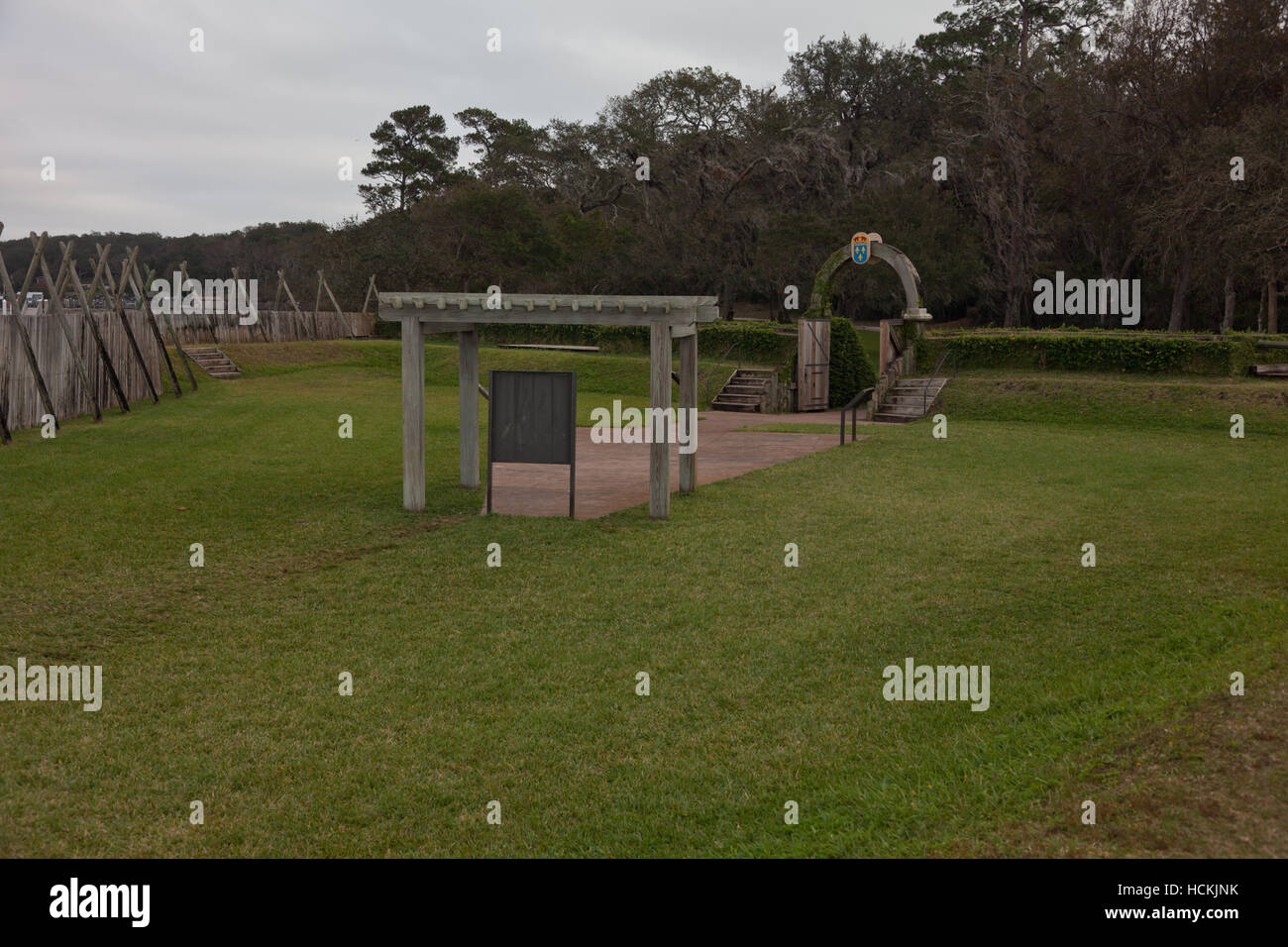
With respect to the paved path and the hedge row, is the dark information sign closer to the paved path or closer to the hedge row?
the paved path

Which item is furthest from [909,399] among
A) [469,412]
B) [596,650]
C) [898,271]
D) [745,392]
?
[596,650]

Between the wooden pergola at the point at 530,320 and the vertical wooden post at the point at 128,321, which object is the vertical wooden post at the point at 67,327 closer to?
the vertical wooden post at the point at 128,321

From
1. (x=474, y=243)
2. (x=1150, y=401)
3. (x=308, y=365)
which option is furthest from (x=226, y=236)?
(x=1150, y=401)

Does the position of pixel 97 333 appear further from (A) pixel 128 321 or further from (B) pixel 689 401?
(B) pixel 689 401

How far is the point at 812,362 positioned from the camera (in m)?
28.5

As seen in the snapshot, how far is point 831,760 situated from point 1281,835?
2198 millimetres

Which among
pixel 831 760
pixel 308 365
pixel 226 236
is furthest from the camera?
pixel 226 236

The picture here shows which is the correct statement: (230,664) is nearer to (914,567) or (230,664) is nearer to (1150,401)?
(914,567)

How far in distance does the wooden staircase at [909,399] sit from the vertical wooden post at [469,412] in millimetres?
13171

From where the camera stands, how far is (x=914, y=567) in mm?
10562

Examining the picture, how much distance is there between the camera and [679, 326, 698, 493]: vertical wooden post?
1448cm

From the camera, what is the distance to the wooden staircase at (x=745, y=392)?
2828 cm

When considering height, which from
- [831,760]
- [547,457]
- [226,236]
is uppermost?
[226,236]

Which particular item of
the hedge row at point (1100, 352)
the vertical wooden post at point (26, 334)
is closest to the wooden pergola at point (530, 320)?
the vertical wooden post at point (26, 334)
